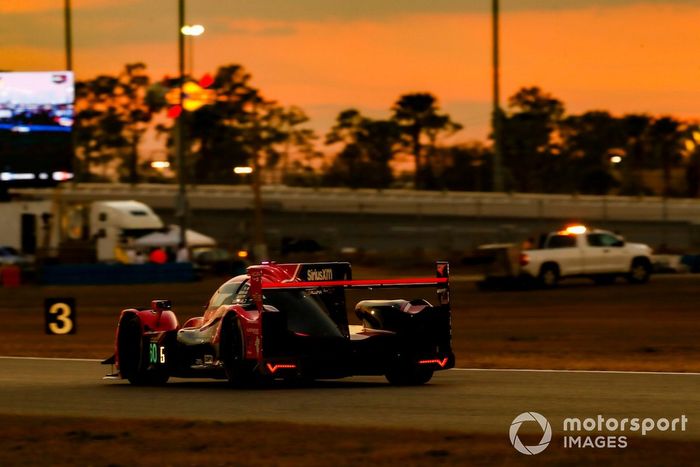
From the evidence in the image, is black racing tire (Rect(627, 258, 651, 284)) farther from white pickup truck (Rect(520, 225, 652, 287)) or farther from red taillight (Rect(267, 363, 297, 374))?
red taillight (Rect(267, 363, 297, 374))

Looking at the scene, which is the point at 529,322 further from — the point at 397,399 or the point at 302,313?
the point at 397,399

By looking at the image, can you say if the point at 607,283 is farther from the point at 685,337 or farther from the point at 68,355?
the point at 68,355

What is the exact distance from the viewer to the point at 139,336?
14.6 meters

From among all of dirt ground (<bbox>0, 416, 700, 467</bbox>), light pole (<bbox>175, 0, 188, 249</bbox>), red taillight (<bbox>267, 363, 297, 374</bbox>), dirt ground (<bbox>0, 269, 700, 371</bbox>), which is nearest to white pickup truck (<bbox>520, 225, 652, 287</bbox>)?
dirt ground (<bbox>0, 269, 700, 371</bbox>)

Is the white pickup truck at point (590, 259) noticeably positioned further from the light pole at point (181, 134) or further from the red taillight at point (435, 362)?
the red taillight at point (435, 362)

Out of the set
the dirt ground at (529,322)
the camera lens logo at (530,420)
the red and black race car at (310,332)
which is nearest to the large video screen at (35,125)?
the dirt ground at (529,322)

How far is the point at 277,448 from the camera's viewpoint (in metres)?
9.47

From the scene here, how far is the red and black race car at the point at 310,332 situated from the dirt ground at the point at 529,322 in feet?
13.6

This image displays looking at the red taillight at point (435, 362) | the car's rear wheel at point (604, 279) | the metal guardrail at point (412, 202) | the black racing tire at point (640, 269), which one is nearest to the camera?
A: the red taillight at point (435, 362)

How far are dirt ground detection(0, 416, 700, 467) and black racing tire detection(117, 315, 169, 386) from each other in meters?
3.56

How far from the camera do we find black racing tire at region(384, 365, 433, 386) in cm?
1362

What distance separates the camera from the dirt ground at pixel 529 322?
19375 mm

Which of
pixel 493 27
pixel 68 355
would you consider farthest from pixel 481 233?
pixel 68 355

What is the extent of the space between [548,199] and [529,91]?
2793 inches
